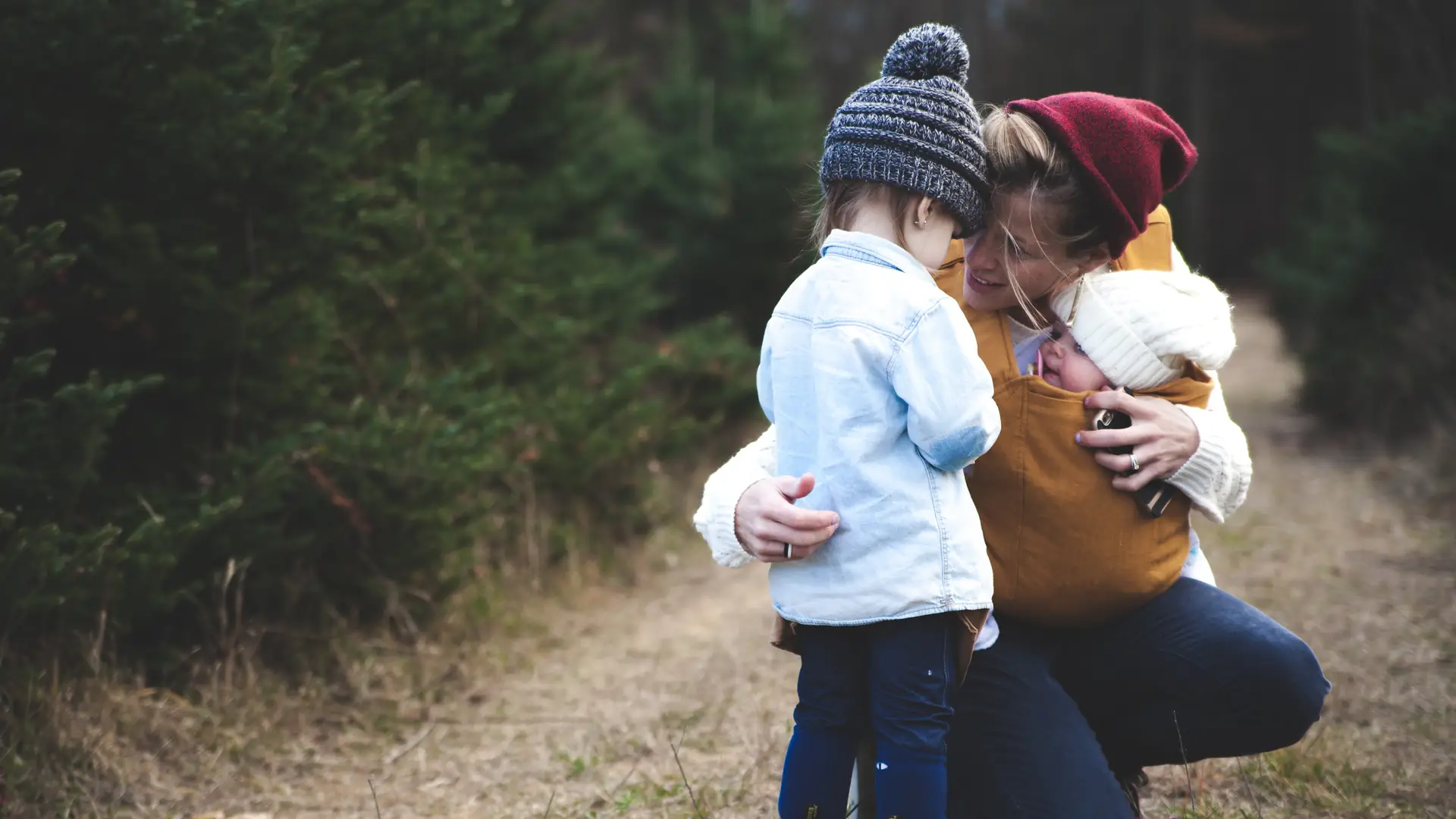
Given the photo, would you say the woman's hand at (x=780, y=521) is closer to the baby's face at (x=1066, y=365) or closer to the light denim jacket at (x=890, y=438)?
the light denim jacket at (x=890, y=438)

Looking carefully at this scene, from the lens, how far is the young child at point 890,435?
73.6 inches

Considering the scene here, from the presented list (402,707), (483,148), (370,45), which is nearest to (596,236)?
(483,148)

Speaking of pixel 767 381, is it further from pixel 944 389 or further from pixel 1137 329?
pixel 1137 329

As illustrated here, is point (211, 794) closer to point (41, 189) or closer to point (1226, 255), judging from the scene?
point (41, 189)

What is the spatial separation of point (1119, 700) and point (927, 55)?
4.28 ft

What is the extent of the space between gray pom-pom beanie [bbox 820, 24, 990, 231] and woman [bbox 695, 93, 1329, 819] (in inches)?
4.7

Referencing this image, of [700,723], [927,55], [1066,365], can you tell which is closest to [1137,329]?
[1066,365]

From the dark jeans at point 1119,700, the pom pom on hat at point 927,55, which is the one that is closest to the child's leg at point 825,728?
the dark jeans at point 1119,700

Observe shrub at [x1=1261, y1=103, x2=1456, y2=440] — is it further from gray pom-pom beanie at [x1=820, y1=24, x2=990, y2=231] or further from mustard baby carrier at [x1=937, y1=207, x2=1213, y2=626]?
gray pom-pom beanie at [x1=820, y1=24, x2=990, y2=231]

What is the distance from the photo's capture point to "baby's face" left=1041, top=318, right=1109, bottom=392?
7.13 ft

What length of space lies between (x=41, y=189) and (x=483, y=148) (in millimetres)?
1930

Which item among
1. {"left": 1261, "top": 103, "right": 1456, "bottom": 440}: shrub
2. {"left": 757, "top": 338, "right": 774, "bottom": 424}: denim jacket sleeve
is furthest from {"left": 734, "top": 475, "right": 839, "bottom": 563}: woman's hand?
{"left": 1261, "top": 103, "right": 1456, "bottom": 440}: shrub

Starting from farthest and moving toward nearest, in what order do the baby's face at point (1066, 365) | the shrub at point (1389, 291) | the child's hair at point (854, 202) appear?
the shrub at point (1389, 291) < the baby's face at point (1066, 365) < the child's hair at point (854, 202)

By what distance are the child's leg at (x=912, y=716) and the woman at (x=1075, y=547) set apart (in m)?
0.21
